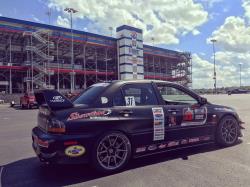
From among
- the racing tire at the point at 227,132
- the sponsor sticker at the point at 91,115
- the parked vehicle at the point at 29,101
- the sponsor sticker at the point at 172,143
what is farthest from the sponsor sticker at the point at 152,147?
the parked vehicle at the point at 29,101

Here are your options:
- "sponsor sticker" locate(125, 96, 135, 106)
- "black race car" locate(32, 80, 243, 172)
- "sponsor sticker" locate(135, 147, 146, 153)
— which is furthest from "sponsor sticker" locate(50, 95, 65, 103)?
"sponsor sticker" locate(135, 147, 146, 153)

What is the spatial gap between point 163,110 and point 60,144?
207 centimetres

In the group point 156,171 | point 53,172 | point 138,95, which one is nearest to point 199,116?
point 138,95

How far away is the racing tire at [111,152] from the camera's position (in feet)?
14.1

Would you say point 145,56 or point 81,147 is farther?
point 145,56

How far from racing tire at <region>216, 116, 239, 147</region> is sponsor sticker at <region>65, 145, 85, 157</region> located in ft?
10.6

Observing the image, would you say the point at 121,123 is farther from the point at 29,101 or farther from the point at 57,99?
the point at 29,101

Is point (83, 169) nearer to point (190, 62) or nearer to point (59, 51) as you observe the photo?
point (59, 51)

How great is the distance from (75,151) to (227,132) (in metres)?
3.65

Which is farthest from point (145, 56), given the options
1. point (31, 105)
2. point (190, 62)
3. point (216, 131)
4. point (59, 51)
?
point (216, 131)

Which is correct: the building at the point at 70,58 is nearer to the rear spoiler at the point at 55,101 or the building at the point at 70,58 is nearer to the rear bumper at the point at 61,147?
the rear spoiler at the point at 55,101

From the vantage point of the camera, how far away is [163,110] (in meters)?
5.06

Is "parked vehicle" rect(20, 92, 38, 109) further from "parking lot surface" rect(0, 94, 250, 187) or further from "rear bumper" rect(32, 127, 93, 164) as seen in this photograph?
"rear bumper" rect(32, 127, 93, 164)

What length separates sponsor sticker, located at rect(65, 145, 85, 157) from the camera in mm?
4125
